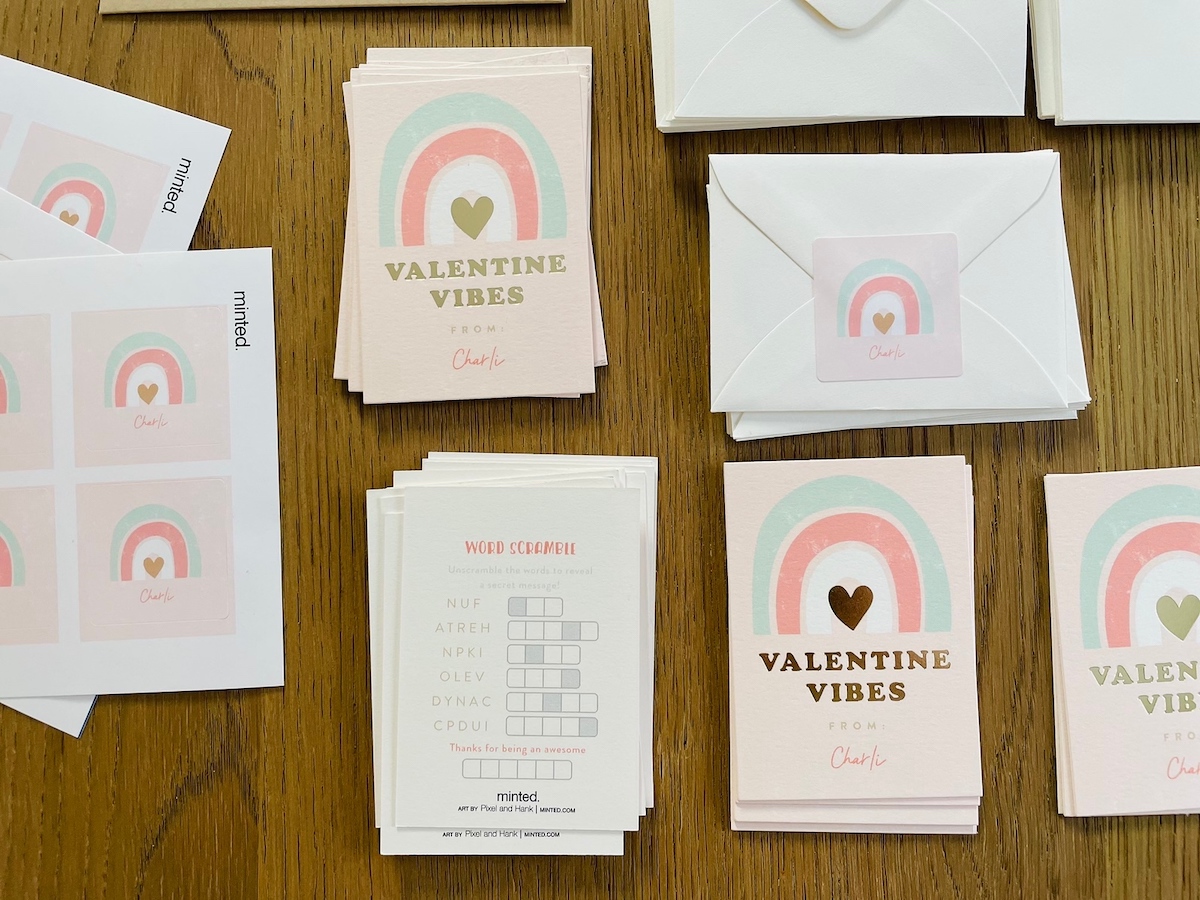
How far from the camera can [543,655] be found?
0.58 metres

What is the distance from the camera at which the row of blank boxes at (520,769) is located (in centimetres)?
58

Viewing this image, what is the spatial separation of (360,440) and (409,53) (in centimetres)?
26

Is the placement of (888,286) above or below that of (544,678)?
above

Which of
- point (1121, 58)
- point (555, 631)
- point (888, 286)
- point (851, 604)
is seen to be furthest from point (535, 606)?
point (1121, 58)

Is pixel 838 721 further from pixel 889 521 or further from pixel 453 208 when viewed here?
pixel 453 208

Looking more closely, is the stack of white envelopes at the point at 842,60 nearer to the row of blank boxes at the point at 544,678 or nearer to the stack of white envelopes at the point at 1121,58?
the stack of white envelopes at the point at 1121,58

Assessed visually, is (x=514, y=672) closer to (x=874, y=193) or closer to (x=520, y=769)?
(x=520, y=769)

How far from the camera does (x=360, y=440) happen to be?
0.61 meters

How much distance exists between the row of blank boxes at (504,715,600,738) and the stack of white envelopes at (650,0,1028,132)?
15.5 inches

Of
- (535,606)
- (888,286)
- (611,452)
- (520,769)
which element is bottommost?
(520,769)

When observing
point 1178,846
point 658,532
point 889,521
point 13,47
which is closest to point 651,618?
point 658,532

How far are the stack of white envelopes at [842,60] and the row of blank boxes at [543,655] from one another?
35cm

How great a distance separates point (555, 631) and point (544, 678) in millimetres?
31

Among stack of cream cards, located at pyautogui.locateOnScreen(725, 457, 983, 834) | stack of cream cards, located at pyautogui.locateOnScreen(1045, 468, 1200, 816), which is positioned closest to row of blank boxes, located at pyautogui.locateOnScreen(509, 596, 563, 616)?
stack of cream cards, located at pyautogui.locateOnScreen(725, 457, 983, 834)
